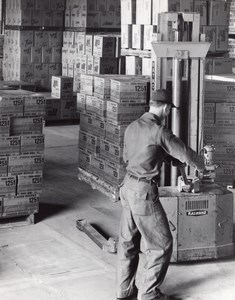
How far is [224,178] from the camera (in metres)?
9.50

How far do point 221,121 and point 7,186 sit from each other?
3.35 meters

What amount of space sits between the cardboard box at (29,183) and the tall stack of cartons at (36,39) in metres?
9.30

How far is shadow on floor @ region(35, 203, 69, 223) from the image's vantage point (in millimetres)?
8117

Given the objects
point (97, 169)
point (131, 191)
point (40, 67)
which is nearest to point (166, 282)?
point (131, 191)

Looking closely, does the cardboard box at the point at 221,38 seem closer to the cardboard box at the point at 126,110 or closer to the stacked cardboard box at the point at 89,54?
the stacked cardboard box at the point at 89,54

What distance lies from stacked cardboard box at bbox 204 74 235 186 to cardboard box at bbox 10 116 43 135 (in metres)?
2.64

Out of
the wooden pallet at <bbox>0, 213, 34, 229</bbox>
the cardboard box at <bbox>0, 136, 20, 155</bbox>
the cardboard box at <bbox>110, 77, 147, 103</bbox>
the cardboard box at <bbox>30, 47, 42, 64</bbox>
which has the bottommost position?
the wooden pallet at <bbox>0, 213, 34, 229</bbox>

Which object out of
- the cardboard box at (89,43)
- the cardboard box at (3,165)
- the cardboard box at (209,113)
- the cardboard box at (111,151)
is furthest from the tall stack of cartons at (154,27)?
the cardboard box at (89,43)

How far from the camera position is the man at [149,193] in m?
5.25

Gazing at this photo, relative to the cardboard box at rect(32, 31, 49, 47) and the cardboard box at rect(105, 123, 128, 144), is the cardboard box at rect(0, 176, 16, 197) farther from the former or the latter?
the cardboard box at rect(32, 31, 49, 47)

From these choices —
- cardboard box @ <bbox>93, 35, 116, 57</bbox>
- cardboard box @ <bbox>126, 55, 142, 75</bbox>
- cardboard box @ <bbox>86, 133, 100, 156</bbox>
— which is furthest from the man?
cardboard box @ <bbox>93, 35, 116, 57</bbox>

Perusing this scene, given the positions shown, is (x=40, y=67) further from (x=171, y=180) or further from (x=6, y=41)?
(x=171, y=180)

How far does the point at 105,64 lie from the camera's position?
593 inches

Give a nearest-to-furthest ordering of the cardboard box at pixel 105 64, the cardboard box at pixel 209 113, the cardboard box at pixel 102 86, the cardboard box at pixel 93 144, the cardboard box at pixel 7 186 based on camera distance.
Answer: the cardboard box at pixel 7 186, the cardboard box at pixel 102 86, the cardboard box at pixel 209 113, the cardboard box at pixel 93 144, the cardboard box at pixel 105 64
